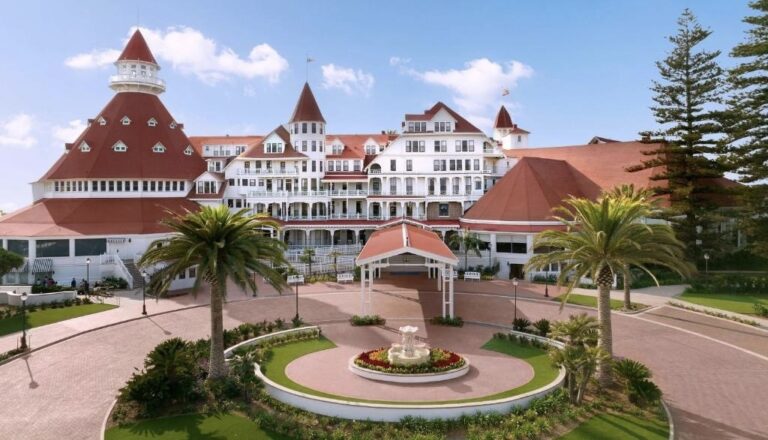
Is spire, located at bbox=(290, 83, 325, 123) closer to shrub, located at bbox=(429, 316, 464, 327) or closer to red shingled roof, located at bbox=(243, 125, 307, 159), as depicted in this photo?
red shingled roof, located at bbox=(243, 125, 307, 159)

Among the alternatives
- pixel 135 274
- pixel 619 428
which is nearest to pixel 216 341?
pixel 619 428

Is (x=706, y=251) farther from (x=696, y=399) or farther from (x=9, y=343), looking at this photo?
(x=9, y=343)

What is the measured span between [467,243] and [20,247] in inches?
1424

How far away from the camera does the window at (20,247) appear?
128ft

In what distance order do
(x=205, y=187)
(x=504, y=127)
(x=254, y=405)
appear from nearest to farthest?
(x=254, y=405), (x=205, y=187), (x=504, y=127)

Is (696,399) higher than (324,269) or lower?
lower

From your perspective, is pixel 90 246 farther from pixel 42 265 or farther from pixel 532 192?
pixel 532 192

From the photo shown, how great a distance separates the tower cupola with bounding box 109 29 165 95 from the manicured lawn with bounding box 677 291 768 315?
5456cm

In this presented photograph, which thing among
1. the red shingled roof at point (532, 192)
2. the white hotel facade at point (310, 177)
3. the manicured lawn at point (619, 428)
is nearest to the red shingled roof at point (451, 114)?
the white hotel facade at point (310, 177)

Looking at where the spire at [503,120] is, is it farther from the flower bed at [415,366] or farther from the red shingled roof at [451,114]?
the flower bed at [415,366]

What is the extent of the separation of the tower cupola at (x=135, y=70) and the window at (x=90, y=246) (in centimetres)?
2073

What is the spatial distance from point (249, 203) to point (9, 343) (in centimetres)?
3171

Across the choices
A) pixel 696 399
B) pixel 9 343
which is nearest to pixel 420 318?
pixel 696 399

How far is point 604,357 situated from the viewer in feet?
59.2
